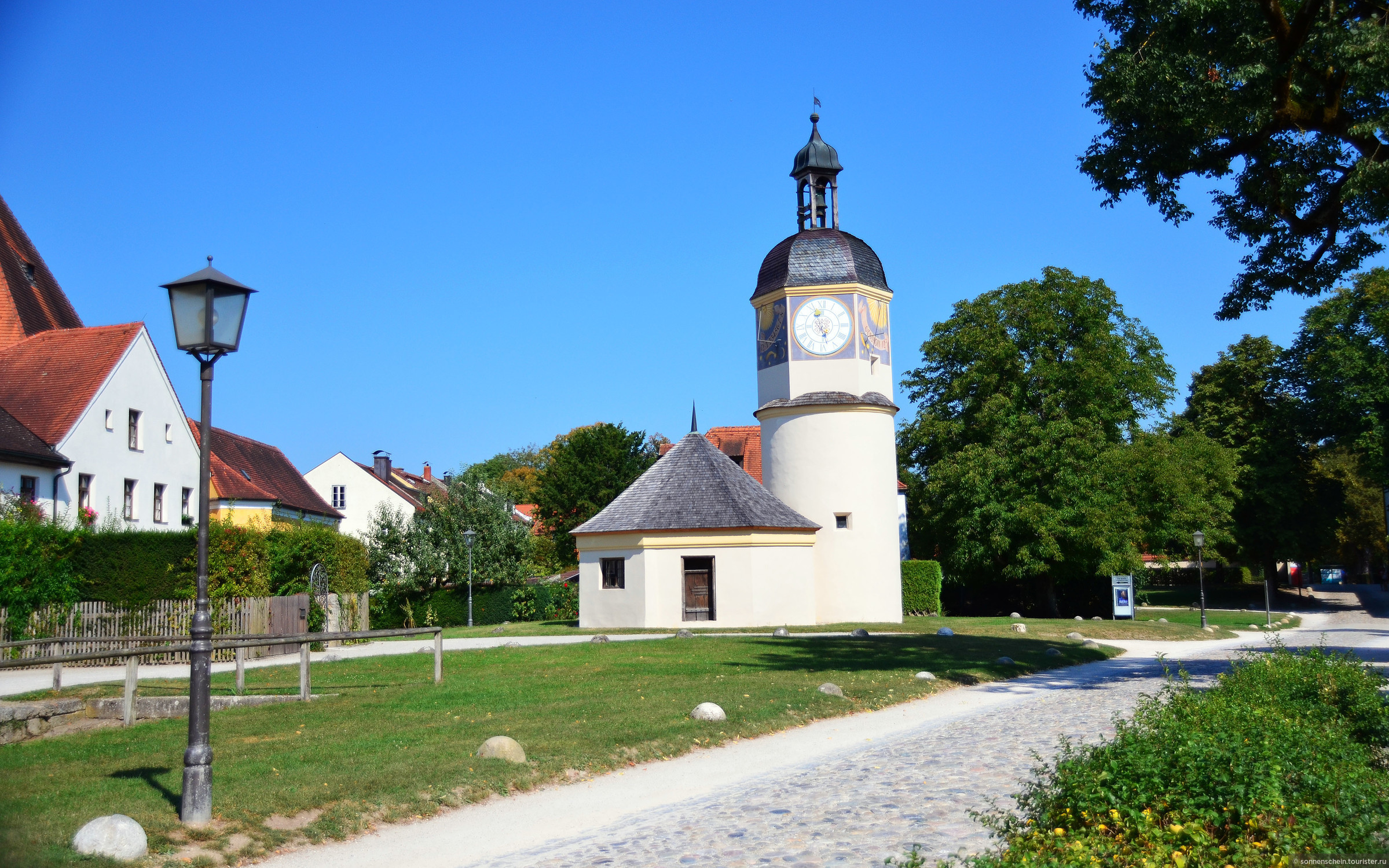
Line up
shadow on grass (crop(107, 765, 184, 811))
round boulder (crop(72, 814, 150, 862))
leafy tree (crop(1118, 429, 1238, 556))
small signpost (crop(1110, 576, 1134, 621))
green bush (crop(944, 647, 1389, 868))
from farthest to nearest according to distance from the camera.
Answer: leafy tree (crop(1118, 429, 1238, 556)) → small signpost (crop(1110, 576, 1134, 621)) → shadow on grass (crop(107, 765, 184, 811)) → round boulder (crop(72, 814, 150, 862)) → green bush (crop(944, 647, 1389, 868))

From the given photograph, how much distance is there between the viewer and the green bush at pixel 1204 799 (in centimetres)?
520

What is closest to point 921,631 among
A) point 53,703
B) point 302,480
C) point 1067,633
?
point 1067,633

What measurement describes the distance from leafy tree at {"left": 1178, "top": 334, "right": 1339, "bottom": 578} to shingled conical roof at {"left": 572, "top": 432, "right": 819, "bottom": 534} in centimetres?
2753

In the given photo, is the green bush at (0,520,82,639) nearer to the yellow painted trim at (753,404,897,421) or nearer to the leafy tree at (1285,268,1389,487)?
the yellow painted trim at (753,404,897,421)

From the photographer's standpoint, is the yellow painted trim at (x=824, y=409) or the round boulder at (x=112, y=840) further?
the yellow painted trim at (x=824, y=409)

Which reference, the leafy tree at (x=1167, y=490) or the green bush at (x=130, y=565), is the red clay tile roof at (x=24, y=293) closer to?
the green bush at (x=130, y=565)

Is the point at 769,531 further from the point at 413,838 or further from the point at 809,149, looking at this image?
the point at 413,838

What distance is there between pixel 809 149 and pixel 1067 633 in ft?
60.9

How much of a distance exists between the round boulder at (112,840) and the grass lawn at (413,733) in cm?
11

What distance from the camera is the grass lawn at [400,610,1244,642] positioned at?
31.5m

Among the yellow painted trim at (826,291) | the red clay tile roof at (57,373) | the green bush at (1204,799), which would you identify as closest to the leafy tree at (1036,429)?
the yellow painted trim at (826,291)

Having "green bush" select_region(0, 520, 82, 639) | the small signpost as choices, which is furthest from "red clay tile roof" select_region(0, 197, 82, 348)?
the small signpost

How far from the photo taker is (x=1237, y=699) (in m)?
9.42

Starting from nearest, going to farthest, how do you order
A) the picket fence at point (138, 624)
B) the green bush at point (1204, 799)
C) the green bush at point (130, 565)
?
1. the green bush at point (1204, 799)
2. the picket fence at point (138, 624)
3. the green bush at point (130, 565)
